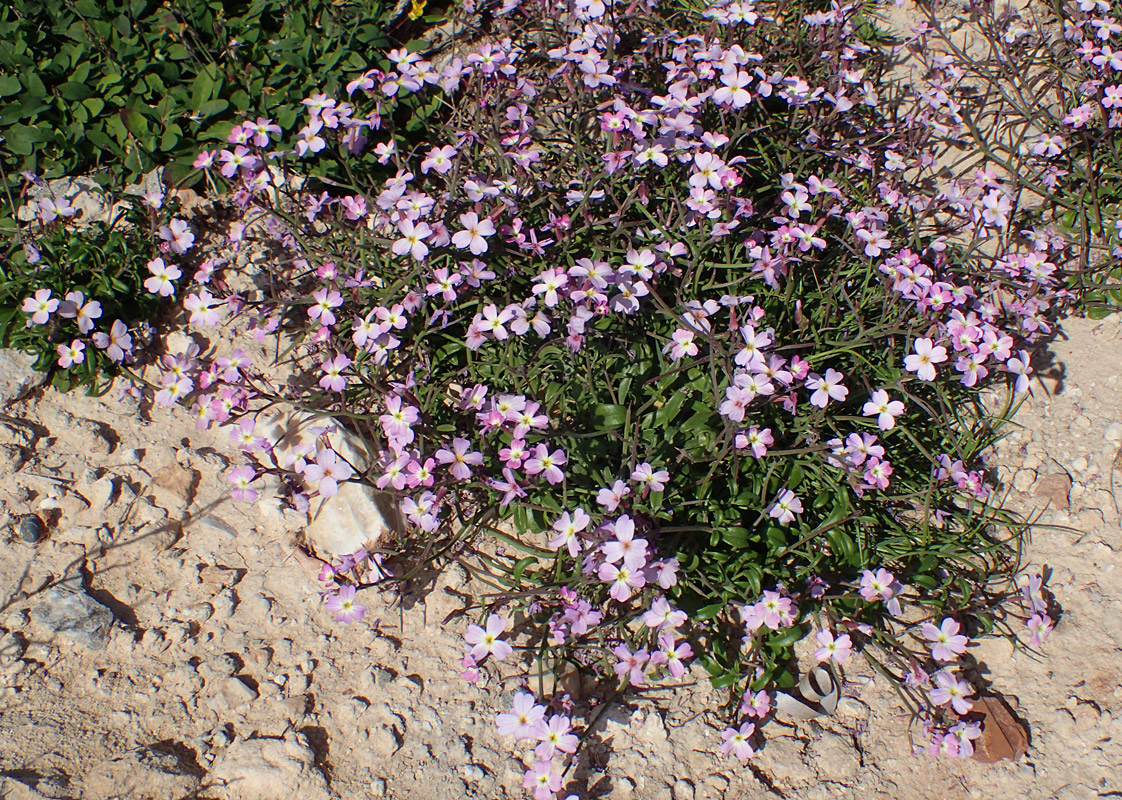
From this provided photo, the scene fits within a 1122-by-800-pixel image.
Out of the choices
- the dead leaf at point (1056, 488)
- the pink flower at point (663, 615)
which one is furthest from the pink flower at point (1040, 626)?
the pink flower at point (663, 615)

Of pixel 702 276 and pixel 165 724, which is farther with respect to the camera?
pixel 702 276

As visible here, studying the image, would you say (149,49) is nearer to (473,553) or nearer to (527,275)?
(527,275)

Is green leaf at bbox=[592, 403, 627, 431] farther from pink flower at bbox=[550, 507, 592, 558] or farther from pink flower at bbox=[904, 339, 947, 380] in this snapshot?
pink flower at bbox=[904, 339, 947, 380]

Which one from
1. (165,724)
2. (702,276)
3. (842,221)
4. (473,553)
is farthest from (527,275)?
(165,724)

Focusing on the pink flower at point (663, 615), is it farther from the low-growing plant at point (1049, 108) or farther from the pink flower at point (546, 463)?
the low-growing plant at point (1049, 108)

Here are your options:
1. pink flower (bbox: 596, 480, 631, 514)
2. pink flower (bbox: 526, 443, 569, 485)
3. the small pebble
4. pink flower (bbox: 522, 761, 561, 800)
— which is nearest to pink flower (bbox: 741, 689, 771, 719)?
pink flower (bbox: 522, 761, 561, 800)

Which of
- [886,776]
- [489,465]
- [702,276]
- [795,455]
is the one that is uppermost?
[702,276]

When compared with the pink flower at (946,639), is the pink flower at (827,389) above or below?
above
